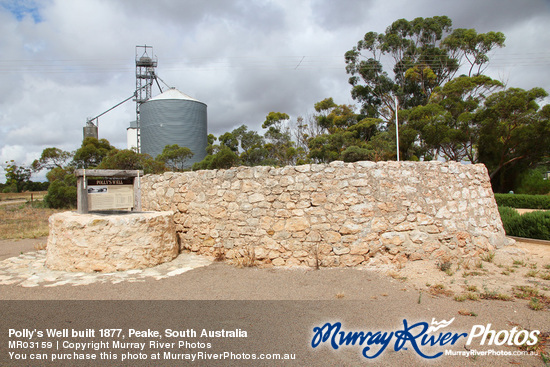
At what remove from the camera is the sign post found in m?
6.63

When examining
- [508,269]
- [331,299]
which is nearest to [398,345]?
[331,299]

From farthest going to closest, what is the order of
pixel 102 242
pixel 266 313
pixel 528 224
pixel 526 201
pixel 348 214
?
pixel 526 201, pixel 528 224, pixel 348 214, pixel 102 242, pixel 266 313

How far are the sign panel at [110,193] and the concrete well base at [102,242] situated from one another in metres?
0.41

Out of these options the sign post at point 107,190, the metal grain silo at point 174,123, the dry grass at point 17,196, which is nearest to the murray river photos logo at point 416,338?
the sign post at point 107,190

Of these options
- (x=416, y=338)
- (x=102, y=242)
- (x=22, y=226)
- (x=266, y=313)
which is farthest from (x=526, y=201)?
(x=22, y=226)

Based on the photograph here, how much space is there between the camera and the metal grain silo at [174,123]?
33438 millimetres

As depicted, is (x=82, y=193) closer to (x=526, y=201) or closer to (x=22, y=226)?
(x=22, y=226)

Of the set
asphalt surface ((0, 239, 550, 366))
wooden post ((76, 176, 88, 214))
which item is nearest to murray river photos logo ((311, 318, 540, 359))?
asphalt surface ((0, 239, 550, 366))

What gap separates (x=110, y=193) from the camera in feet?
22.9

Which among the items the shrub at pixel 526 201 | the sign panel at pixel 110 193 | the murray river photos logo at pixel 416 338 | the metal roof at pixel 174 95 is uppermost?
the metal roof at pixel 174 95

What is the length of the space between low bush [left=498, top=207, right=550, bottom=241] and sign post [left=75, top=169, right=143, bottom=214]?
1067 cm

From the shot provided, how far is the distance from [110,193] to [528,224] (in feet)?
37.0

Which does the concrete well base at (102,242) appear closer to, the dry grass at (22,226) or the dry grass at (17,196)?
the dry grass at (22,226)

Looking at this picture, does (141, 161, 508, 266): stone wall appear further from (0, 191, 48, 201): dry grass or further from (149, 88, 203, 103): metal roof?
(0, 191, 48, 201): dry grass
